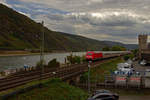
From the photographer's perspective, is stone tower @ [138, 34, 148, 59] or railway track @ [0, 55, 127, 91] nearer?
railway track @ [0, 55, 127, 91]

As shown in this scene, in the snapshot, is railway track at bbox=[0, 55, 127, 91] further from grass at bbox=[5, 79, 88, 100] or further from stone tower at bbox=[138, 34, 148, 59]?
stone tower at bbox=[138, 34, 148, 59]

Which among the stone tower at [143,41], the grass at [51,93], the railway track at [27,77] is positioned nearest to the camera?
the grass at [51,93]

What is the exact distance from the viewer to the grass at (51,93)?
19.8 metres

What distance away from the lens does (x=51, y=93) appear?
73.2 ft

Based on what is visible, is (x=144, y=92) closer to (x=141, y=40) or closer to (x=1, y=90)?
(x=1, y=90)

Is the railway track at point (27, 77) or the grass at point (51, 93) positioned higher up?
the railway track at point (27, 77)

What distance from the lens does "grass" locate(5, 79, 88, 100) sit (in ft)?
64.9

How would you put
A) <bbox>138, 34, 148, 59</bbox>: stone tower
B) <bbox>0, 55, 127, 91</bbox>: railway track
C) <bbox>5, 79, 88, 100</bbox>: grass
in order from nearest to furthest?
1. <bbox>5, 79, 88, 100</bbox>: grass
2. <bbox>0, 55, 127, 91</bbox>: railway track
3. <bbox>138, 34, 148, 59</bbox>: stone tower

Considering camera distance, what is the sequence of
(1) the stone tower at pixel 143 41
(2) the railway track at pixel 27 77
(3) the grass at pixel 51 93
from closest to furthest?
(3) the grass at pixel 51 93
(2) the railway track at pixel 27 77
(1) the stone tower at pixel 143 41

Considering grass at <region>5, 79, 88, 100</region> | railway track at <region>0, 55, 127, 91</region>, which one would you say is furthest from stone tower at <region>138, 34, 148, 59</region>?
grass at <region>5, 79, 88, 100</region>

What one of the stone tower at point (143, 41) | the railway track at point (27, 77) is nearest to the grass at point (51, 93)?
the railway track at point (27, 77)

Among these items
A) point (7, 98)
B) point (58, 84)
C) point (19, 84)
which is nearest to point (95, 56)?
point (58, 84)

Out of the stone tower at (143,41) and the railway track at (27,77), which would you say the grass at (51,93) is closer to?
the railway track at (27,77)

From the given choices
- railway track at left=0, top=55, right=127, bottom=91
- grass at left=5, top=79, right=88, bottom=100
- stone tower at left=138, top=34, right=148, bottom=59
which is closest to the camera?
grass at left=5, top=79, right=88, bottom=100
